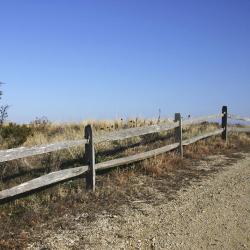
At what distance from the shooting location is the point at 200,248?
23.1 feet

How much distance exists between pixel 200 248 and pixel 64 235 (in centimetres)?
204

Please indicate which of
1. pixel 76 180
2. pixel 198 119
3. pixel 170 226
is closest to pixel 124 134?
pixel 76 180

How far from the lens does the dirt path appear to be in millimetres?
7230

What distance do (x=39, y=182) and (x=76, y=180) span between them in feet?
5.82

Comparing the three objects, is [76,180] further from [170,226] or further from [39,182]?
[170,226]

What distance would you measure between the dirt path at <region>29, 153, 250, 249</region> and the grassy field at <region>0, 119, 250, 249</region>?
0.39 metres

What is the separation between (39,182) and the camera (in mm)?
8586

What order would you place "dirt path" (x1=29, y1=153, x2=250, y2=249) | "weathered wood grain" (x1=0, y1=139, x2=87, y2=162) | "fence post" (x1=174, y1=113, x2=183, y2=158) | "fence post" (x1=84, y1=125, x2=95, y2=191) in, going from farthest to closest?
"fence post" (x1=174, y1=113, x2=183, y2=158) → "fence post" (x1=84, y1=125, x2=95, y2=191) → "weathered wood grain" (x1=0, y1=139, x2=87, y2=162) → "dirt path" (x1=29, y1=153, x2=250, y2=249)

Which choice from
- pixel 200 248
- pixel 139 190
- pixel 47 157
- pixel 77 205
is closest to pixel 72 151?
pixel 47 157

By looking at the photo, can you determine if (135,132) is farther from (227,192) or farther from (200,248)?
(200,248)

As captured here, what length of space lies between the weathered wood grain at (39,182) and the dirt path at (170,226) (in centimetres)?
77

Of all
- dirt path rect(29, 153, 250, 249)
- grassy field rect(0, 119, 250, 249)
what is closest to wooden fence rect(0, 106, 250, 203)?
grassy field rect(0, 119, 250, 249)

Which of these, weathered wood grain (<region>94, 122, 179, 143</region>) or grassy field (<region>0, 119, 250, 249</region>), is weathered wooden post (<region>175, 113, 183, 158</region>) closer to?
grassy field (<region>0, 119, 250, 249</region>)

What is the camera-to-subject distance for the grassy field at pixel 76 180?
26.9 ft
